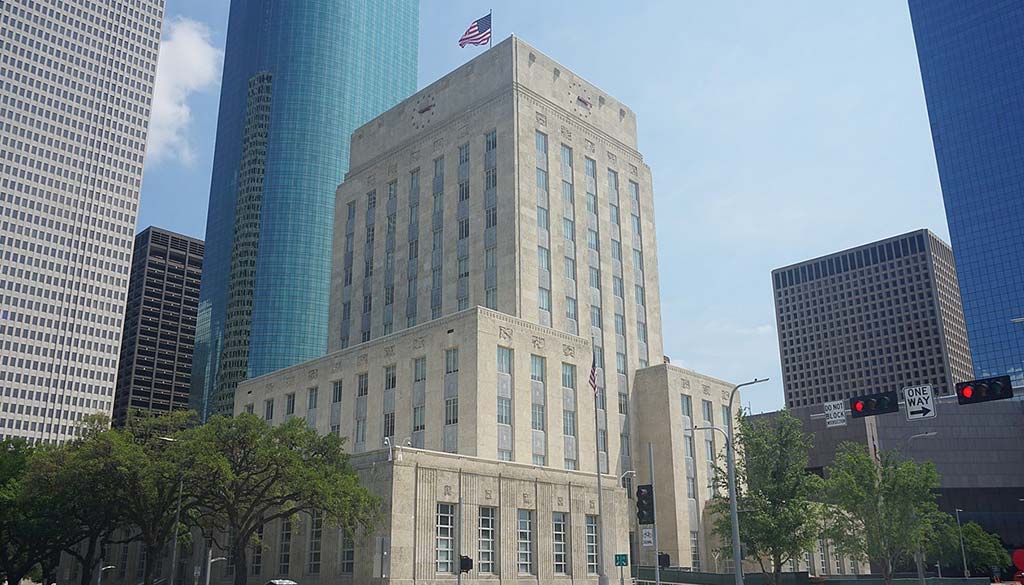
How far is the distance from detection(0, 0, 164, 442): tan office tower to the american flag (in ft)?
355

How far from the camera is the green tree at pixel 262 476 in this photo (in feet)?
Result: 164

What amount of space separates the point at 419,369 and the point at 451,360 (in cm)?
407

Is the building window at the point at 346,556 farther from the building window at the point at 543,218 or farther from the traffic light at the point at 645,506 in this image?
the building window at the point at 543,218

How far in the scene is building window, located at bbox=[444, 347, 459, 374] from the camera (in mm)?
69438

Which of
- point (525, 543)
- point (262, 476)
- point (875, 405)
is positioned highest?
point (875, 405)

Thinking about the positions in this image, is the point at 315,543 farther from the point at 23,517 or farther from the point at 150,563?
the point at 23,517

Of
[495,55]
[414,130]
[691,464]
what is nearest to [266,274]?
[414,130]

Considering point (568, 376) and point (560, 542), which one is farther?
point (568, 376)

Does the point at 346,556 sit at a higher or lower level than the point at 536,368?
lower

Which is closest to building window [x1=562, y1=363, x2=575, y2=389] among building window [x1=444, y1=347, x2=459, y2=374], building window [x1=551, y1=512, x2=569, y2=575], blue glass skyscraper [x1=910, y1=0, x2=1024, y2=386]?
building window [x1=444, y1=347, x2=459, y2=374]

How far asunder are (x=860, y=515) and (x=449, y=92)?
6117cm

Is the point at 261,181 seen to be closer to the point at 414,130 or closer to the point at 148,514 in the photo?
the point at 414,130

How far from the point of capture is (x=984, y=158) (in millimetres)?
168125

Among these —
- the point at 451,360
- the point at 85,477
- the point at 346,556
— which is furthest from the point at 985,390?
the point at 85,477
